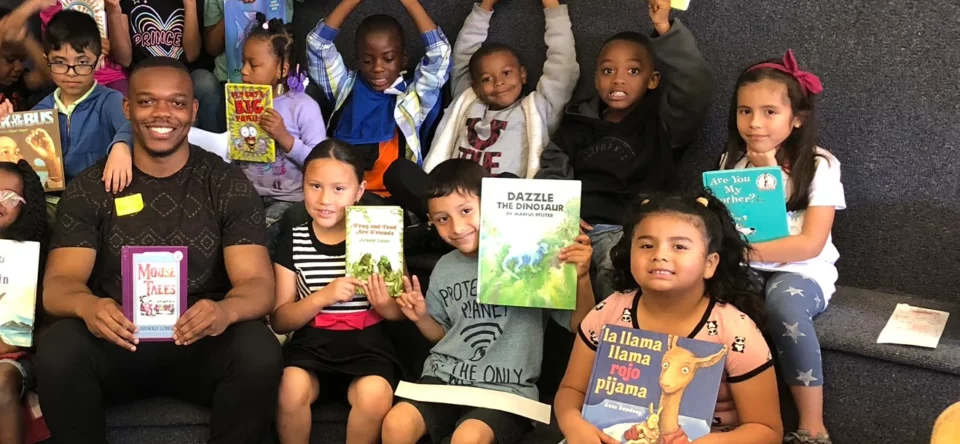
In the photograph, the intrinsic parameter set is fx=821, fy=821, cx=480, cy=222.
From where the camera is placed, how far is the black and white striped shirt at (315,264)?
7.76 ft

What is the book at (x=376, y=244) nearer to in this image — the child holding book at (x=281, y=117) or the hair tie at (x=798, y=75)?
the child holding book at (x=281, y=117)

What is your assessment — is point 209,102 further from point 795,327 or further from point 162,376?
point 795,327

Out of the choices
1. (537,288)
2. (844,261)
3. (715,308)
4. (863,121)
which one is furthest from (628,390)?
(863,121)

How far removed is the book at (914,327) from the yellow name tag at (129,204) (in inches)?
79.4

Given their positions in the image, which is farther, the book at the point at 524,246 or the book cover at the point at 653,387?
the book at the point at 524,246

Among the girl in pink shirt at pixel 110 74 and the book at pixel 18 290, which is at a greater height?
the girl in pink shirt at pixel 110 74

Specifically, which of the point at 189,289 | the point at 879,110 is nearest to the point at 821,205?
the point at 879,110

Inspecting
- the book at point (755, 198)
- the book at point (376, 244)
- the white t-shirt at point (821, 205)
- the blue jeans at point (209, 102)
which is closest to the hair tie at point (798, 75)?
the white t-shirt at point (821, 205)

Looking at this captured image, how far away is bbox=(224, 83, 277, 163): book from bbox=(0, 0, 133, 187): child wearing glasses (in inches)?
15.2

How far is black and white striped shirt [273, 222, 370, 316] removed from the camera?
7.76 feet

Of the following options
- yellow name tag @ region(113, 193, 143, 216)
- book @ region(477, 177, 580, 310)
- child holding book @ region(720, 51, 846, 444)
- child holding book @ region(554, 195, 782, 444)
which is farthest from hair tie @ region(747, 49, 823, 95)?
yellow name tag @ region(113, 193, 143, 216)

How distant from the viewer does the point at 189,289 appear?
234 centimetres

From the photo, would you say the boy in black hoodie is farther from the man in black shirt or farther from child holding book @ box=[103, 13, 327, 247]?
the man in black shirt

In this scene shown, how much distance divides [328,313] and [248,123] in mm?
890
